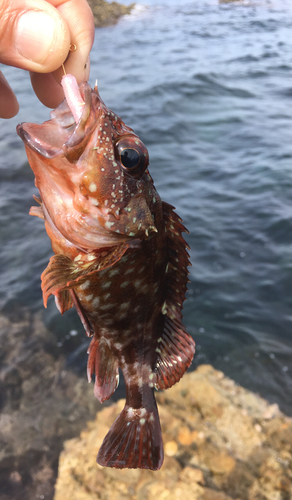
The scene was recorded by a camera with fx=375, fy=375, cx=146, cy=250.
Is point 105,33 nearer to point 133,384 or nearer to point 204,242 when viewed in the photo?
point 204,242

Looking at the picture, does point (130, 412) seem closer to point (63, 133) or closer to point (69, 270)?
point (69, 270)

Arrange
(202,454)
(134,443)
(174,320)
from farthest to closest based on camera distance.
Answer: (202,454)
(174,320)
(134,443)

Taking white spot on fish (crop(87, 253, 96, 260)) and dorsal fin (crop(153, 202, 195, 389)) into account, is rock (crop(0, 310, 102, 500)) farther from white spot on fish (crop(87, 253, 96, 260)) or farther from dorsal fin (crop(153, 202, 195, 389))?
white spot on fish (crop(87, 253, 96, 260))

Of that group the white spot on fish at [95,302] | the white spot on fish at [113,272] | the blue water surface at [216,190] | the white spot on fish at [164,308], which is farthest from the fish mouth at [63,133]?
the blue water surface at [216,190]

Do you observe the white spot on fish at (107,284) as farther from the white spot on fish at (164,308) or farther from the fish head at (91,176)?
the white spot on fish at (164,308)

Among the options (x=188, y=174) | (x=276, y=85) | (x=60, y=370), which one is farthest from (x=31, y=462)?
(x=276, y=85)

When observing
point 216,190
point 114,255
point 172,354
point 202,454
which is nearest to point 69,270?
point 114,255
